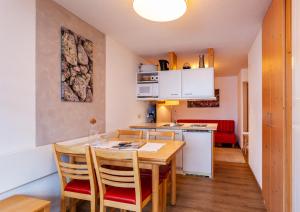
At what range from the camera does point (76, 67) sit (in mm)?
2324

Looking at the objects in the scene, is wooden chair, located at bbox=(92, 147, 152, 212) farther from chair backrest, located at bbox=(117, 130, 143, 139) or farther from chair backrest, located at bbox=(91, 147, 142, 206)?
chair backrest, located at bbox=(117, 130, 143, 139)

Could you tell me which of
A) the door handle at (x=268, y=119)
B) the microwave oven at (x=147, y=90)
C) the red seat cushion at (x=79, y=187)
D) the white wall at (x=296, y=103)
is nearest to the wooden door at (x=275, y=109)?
the door handle at (x=268, y=119)

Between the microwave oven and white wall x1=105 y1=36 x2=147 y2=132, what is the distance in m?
0.12

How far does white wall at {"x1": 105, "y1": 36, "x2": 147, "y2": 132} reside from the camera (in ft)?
10.0

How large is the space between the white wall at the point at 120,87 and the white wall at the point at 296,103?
2.32m

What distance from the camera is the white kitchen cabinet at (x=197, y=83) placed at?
3463 mm

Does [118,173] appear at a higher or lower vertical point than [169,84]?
lower

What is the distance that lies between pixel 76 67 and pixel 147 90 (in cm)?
179

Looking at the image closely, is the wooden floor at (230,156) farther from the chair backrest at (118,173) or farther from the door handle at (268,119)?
the chair backrest at (118,173)

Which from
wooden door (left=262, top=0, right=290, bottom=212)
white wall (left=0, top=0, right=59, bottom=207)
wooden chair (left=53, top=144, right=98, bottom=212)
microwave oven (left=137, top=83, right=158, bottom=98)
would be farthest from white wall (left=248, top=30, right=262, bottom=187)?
white wall (left=0, top=0, right=59, bottom=207)

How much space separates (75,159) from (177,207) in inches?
50.7

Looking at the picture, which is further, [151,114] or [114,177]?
[151,114]

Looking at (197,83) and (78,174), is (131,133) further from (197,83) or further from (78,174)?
(197,83)

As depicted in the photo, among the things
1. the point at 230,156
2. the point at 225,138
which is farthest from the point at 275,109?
the point at 225,138
